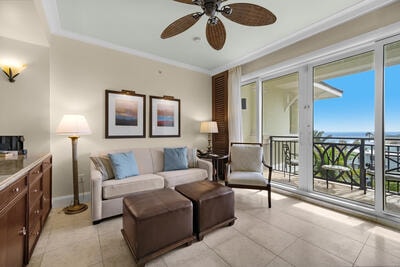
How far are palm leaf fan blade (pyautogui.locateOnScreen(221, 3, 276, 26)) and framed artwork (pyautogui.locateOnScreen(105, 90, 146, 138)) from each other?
2.19 m

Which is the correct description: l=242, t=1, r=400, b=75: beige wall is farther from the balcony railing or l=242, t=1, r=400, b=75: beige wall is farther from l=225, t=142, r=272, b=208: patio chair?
l=225, t=142, r=272, b=208: patio chair

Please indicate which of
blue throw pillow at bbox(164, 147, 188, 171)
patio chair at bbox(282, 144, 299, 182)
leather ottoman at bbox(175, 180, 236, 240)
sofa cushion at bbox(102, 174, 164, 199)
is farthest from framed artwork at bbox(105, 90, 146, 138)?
patio chair at bbox(282, 144, 299, 182)

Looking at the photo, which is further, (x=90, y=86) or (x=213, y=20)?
(x=90, y=86)

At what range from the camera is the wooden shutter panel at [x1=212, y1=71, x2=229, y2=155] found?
402cm

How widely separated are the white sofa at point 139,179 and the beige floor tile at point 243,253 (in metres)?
1.27

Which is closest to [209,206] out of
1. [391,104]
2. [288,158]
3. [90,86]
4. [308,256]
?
[308,256]

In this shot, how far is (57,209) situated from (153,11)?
3.04 metres

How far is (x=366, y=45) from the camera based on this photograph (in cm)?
226

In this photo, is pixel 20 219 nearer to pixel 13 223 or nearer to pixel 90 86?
pixel 13 223

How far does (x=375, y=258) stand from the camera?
1.57 meters

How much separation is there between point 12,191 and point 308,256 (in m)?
2.38

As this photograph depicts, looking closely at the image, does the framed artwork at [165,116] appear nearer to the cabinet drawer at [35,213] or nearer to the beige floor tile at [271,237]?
the cabinet drawer at [35,213]

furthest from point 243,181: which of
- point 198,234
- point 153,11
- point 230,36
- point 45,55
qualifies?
point 45,55

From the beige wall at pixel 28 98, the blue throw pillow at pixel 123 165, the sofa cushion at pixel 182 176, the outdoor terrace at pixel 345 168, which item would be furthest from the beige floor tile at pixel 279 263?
the beige wall at pixel 28 98
